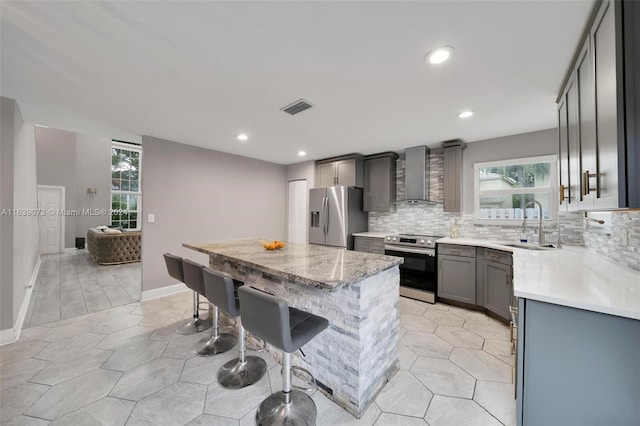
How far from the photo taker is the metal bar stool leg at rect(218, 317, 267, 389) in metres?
1.84

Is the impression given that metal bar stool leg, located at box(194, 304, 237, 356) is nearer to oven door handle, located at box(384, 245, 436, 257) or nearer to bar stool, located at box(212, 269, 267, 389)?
bar stool, located at box(212, 269, 267, 389)

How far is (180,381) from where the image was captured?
1860 millimetres

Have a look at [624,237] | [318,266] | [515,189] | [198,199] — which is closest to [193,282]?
[318,266]

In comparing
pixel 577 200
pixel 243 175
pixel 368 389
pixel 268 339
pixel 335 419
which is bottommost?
pixel 335 419

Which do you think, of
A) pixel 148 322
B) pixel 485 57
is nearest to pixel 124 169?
pixel 148 322

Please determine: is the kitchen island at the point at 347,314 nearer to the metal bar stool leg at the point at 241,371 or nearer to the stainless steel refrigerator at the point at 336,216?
the metal bar stool leg at the point at 241,371

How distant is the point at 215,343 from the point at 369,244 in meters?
2.71

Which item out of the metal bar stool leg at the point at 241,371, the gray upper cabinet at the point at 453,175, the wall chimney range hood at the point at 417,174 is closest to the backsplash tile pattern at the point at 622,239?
the gray upper cabinet at the point at 453,175

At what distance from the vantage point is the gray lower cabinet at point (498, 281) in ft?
8.80

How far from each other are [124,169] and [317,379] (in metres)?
10.6

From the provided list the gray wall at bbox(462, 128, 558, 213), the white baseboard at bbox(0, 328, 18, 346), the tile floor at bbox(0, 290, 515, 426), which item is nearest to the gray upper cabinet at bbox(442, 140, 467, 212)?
the gray wall at bbox(462, 128, 558, 213)

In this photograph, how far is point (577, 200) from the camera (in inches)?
62.8

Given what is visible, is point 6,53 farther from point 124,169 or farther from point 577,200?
point 124,169

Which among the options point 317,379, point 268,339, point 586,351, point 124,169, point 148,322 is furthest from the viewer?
point 124,169
